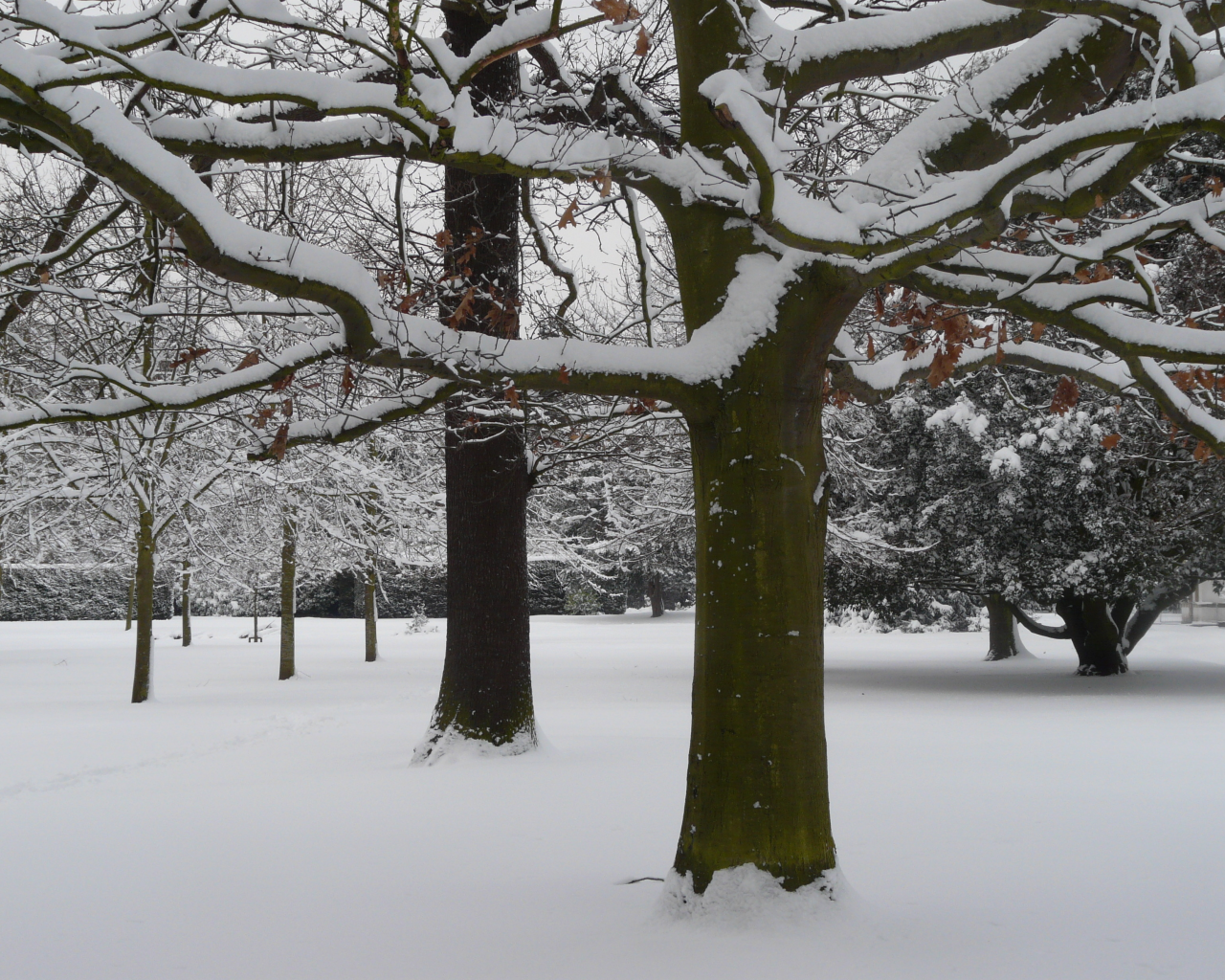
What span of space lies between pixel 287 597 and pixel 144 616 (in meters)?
3.93

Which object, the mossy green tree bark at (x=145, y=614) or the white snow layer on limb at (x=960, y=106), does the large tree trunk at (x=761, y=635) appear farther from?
the mossy green tree bark at (x=145, y=614)

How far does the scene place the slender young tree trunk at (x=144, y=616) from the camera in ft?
46.8

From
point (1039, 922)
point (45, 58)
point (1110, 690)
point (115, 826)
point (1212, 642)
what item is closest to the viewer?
point (45, 58)

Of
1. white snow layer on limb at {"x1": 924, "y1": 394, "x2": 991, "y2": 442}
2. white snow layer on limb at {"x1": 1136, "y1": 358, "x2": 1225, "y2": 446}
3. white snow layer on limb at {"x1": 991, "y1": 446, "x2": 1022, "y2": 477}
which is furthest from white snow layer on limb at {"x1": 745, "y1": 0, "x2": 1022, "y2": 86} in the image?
white snow layer on limb at {"x1": 924, "y1": 394, "x2": 991, "y2": 442}

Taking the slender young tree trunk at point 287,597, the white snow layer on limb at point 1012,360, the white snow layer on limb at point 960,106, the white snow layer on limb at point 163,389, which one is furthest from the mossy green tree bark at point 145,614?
the white snow layer on limb at point 960,106

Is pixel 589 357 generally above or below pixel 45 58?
below

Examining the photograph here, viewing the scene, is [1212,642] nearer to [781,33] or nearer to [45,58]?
[781,33]

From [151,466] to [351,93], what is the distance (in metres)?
8.82

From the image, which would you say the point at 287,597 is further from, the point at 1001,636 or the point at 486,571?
the point at 1001,636

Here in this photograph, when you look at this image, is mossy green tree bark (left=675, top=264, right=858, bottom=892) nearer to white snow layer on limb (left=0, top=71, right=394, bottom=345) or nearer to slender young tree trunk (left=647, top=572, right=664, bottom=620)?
white snow layer on limb (left=0, top=71, right=394, bottom=345)

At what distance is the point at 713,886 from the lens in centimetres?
433

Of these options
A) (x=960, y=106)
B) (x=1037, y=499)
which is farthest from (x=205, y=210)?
(x=1037, y=499)

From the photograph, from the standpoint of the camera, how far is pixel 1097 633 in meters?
17.3

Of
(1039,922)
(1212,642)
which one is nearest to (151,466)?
(1039,922)
